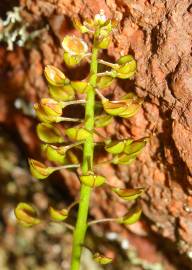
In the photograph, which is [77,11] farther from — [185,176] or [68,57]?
[185,176]

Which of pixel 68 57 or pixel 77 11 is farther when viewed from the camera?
pixel 77 11

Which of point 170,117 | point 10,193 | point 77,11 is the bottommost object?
point 10,193

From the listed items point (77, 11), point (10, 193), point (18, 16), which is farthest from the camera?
point (10, 193)

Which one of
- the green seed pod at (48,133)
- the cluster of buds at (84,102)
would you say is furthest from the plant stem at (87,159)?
the green seed pod at (48,133)

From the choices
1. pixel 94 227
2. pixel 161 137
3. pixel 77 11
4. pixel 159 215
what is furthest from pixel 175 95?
pixel 94 227

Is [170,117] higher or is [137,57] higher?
[137,57]

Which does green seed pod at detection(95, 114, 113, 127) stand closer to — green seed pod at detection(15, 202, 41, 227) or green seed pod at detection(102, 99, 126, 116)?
green seed pod at detection(102, 99, 126, 116)

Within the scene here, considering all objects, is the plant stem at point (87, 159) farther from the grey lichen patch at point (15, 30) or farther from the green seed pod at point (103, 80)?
the grey lichen patch at point (15, 30)
